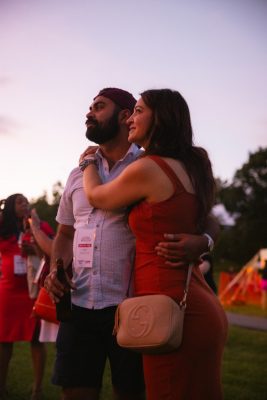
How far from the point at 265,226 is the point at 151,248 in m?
52.9

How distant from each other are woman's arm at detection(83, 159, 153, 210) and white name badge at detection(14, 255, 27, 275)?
3.74 metres

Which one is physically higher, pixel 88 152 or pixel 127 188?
pixel 88 152

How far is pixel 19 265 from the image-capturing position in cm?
635

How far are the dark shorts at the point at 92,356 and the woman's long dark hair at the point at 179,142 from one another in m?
0.85

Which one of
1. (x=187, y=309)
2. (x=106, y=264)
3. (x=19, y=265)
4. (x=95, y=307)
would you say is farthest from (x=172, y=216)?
(x=19, y=265)

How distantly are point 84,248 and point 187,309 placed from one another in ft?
2.85

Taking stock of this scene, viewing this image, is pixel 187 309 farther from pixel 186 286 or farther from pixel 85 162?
pixel 85 162

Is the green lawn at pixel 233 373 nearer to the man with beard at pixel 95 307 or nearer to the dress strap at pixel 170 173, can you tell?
the man with beard at pixel 95 307

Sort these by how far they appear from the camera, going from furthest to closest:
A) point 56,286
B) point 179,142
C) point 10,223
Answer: point 10,223, point 56,286, point 179,142

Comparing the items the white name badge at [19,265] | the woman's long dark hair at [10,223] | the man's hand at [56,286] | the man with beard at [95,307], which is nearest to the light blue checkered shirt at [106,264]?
the man with beard at [95,307]

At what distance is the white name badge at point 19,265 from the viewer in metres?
6.33

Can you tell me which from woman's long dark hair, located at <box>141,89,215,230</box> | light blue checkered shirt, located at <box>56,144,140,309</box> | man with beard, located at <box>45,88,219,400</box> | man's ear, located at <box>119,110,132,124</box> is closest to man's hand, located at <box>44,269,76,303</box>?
man with beard, located at <box>45,88,219,400</box>

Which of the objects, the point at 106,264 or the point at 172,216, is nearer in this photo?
the point at 172,216

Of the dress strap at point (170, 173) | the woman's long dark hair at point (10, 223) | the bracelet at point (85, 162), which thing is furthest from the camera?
the woman's long dark hair at point (10, 223)
